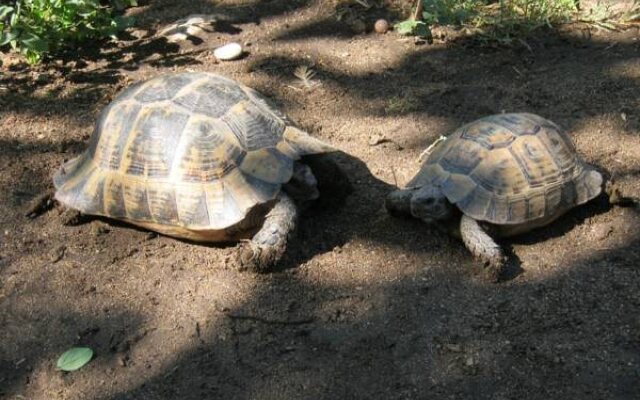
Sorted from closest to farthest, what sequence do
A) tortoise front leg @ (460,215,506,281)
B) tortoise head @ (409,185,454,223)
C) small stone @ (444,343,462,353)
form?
small stone @ (444,343,462,353) → tortoise front leg @ (460,215,506,281) → tortoise head @ (409,185,454,223)

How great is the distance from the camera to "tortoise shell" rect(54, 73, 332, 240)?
381 centimetres

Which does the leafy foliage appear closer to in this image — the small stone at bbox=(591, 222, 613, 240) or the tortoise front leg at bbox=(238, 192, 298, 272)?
the small stone at bbox=(591, 222, 613, 240)

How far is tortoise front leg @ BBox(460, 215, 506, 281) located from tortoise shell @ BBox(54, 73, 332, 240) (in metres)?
0.93

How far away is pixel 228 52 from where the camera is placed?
5.78m

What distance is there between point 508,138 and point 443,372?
1.39 meters

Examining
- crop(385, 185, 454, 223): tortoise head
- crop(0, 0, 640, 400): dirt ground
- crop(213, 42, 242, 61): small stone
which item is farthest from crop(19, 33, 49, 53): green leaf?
crop(385, 185, 454, 223): tortoise head

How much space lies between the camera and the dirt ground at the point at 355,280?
10.5 feet

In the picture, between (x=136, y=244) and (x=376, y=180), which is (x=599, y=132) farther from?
(x=136, y=244)

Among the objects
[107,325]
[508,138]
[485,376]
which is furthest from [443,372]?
[107,325]

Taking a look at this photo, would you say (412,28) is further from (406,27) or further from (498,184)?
(498,184)

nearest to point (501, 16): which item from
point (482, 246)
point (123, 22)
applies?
point (482, 246)

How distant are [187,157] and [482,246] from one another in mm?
1603

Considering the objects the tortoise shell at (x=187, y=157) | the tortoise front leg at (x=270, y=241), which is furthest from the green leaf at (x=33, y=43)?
the tortoise front leg at (x=270, y=241)

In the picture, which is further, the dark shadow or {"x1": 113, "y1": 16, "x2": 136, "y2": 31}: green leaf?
{"x1": 113, "y1": 16, "x2": 136, "y2": 31}: green leaf
